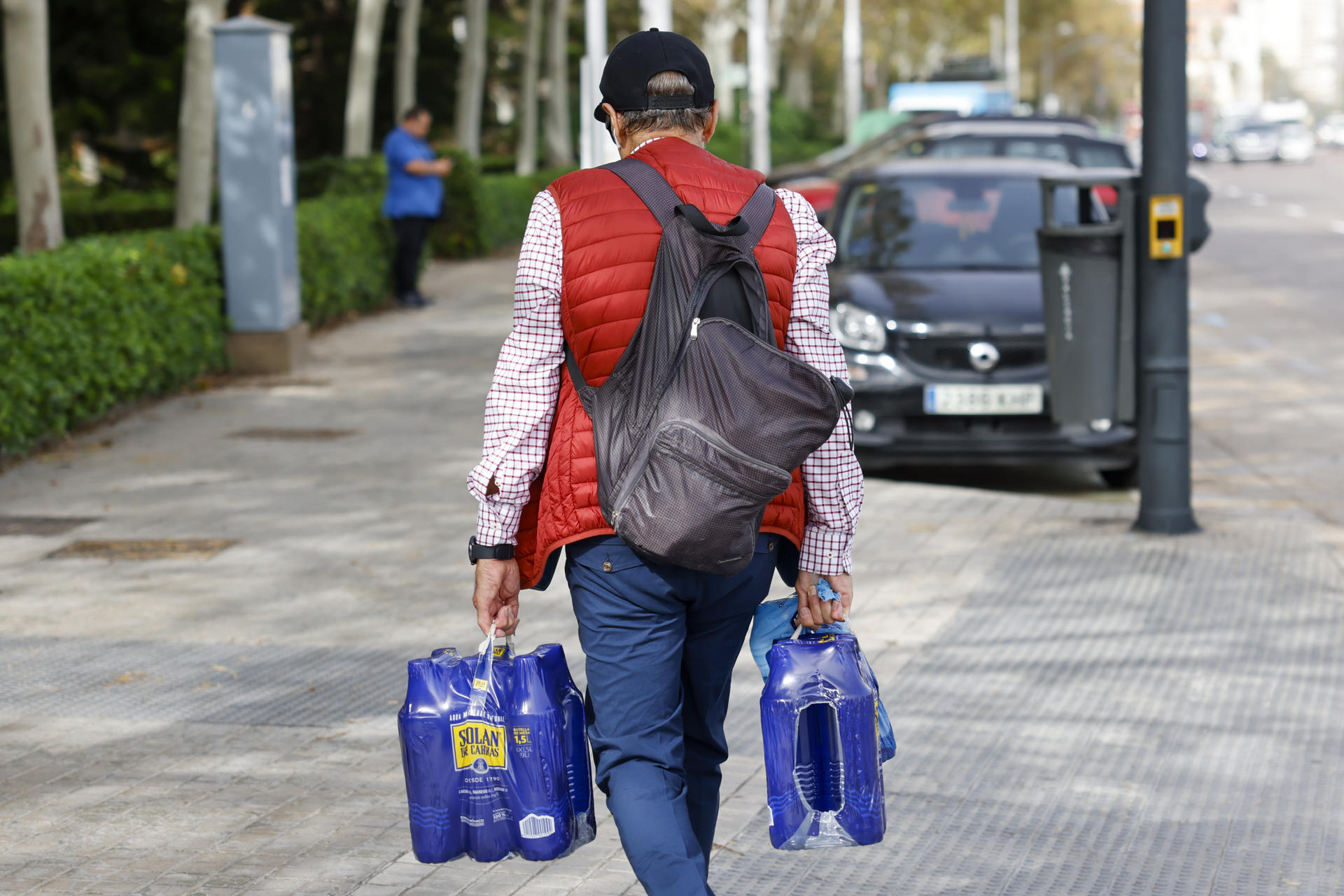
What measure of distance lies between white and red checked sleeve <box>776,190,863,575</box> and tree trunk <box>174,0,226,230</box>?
11115 millimetres

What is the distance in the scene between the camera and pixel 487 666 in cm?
312

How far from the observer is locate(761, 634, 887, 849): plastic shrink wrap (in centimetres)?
313

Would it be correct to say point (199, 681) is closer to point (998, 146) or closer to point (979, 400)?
point (979, 400)

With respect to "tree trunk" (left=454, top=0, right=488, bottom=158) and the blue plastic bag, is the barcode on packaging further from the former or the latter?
"tree trunk" (left=454, top=0, right=488, bottom=158)

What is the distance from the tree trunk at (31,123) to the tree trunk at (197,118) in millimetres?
2011

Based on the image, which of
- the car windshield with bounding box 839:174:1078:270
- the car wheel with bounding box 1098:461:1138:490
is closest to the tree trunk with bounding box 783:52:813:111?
the car windshield with bounding box 839:174:1078:270

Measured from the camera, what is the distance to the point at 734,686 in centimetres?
550

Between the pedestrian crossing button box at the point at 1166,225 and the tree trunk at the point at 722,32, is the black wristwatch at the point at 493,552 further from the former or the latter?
the tree trunk at the point at 722,32

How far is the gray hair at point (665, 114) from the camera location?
10.1 ft

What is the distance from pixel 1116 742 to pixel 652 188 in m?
2.60

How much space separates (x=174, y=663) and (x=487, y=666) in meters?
2.81

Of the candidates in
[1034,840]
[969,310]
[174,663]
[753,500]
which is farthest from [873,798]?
[969,310]

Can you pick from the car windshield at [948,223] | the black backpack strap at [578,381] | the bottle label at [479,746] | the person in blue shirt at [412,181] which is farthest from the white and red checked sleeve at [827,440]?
the person in blue shirt at [412,181]

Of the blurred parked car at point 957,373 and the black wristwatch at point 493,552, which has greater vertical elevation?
the black wristwatch at point 493,552
